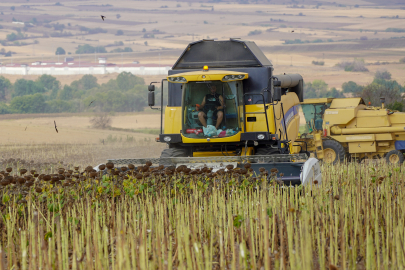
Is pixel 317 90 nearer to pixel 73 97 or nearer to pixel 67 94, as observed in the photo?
pixel 73 97

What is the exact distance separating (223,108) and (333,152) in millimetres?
8092

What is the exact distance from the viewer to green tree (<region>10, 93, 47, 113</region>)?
210ft

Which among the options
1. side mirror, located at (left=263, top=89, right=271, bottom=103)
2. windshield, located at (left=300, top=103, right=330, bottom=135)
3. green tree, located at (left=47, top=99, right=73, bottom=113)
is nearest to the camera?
side mirror, located at (left=263, top=89, right=271, bottom=103)

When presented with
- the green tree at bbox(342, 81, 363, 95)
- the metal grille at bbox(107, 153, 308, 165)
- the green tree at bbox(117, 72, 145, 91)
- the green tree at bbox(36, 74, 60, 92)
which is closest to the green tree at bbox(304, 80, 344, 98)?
the green tree at bbox(342, 81, 363, 95)

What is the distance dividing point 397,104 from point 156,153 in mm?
13264

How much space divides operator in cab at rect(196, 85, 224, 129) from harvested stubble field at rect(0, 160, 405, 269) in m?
2.45

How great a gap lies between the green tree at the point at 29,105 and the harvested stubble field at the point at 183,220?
5946 centimetres

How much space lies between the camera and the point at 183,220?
5.31 m

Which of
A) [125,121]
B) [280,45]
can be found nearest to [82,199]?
[125,121]

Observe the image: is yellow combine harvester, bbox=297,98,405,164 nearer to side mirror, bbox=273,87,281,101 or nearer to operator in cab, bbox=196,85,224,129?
side mirror, bbox=273,87,281,101

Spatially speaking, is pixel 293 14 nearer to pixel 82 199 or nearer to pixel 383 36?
pixel 383 36

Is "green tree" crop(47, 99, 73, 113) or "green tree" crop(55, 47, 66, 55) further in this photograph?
"green tree" crop(55, 47, 66, 55)

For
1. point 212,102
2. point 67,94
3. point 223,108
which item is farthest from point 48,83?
point 223,108

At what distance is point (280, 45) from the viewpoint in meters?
137
